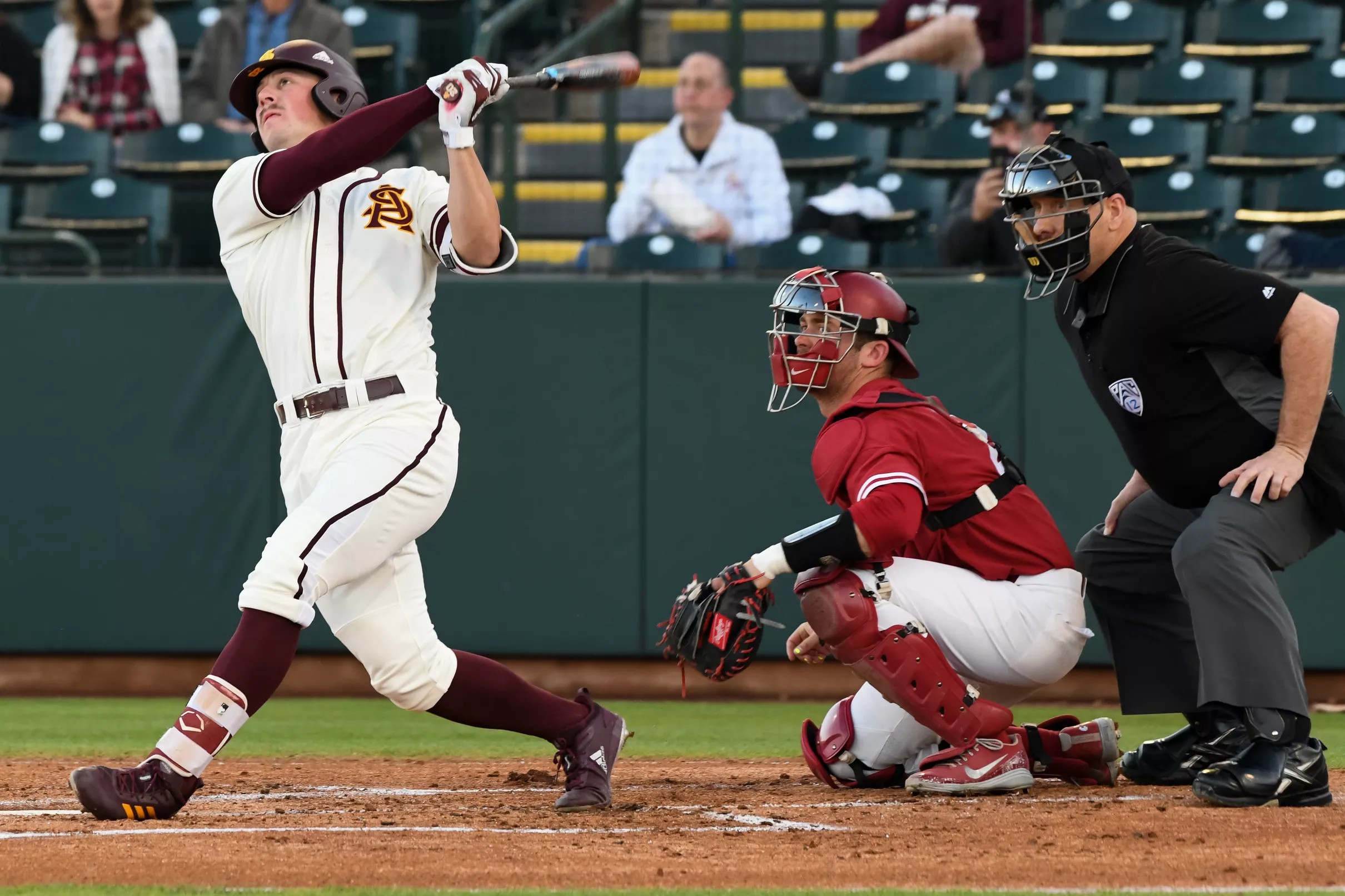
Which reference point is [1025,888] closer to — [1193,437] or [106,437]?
[1193,437]

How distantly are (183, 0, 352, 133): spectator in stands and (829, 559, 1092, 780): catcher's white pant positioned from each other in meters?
5.39

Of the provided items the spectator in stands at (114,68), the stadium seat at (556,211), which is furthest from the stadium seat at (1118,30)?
the spectator in stands at (114,68)

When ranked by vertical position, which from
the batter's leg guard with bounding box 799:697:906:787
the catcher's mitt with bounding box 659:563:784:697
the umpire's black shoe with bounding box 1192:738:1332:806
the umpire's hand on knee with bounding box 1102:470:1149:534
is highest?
the umpire's hand on knee with bounding box 1102:470:1149:534

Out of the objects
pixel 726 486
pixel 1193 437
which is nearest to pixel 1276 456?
pixel 1193 437

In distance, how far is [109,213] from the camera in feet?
25.8

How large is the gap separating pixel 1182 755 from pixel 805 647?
3.49ft

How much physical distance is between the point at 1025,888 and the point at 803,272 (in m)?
1.88

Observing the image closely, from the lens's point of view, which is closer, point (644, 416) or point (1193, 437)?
point (1193, 437)

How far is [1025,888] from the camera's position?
9.31 ft

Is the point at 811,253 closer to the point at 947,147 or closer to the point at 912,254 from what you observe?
the point at 912,254

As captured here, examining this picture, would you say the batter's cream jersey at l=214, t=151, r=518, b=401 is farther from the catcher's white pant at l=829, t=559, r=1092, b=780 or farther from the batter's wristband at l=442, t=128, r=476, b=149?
the catcher's white pant at l=829, t=559, r=1092, b=780

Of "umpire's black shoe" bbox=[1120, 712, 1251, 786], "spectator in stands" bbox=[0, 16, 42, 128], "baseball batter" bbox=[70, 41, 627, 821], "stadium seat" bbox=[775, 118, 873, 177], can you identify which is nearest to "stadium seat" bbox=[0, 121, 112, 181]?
"spectator in stands" bbox=[0, 16, 42, 128]

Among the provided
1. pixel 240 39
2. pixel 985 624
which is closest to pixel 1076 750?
pixel 985 624

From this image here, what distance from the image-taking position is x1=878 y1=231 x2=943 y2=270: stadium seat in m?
7.27
